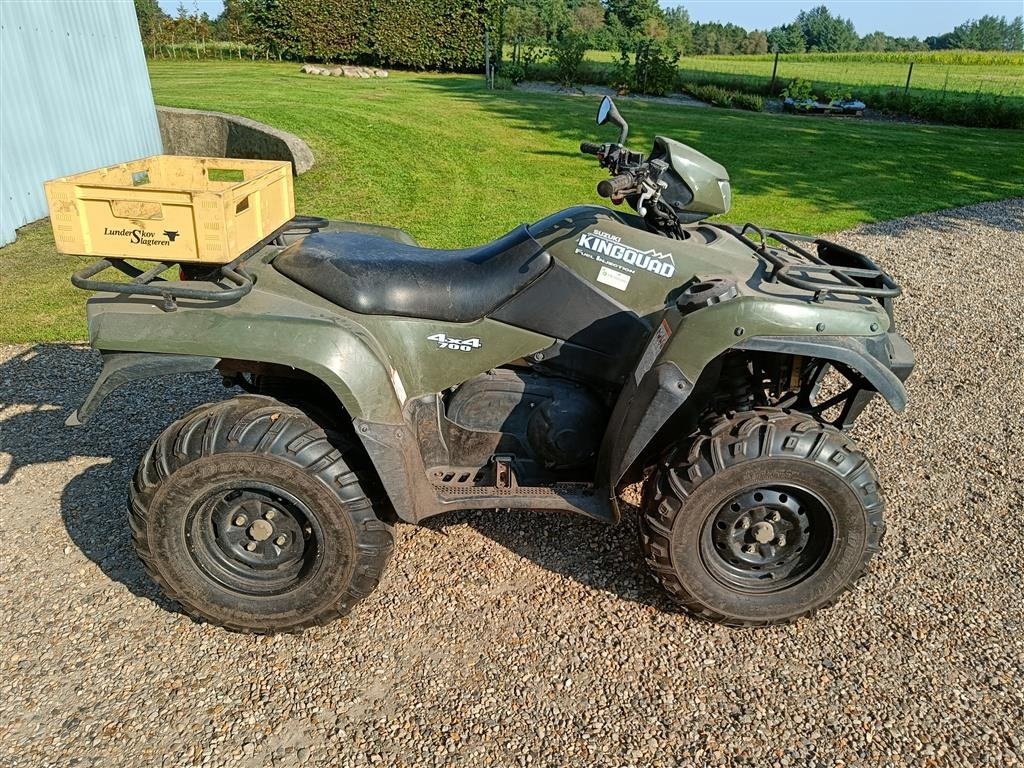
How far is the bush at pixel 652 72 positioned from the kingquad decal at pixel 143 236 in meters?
21.9

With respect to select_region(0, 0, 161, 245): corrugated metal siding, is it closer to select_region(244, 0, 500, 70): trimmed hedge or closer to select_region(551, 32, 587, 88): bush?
select_region(551, 32, 587, 88): bush

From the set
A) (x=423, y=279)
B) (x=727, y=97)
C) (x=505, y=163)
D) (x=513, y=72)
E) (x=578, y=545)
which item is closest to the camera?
(x=423, y=279)

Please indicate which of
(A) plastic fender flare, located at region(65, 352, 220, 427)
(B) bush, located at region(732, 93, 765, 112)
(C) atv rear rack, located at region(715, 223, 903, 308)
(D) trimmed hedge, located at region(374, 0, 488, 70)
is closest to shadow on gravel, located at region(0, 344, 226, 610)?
(A) plastic fender flare, located at region(65, 352, 220, 427)

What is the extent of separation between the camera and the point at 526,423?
337 centimetres

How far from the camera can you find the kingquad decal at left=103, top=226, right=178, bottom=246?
116 inches

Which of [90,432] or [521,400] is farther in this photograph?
[90,432]

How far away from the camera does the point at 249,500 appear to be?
121 inches

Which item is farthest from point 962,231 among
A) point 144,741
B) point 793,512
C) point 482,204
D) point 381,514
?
point 144,741

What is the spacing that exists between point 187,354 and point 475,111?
606 inches

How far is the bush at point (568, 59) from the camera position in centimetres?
2358

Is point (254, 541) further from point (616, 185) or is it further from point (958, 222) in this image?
point (958, 222)

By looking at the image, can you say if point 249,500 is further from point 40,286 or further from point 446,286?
point 40,286

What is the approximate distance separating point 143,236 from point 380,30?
2666 cm

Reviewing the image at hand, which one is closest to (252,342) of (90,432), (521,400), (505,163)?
(521,400)
